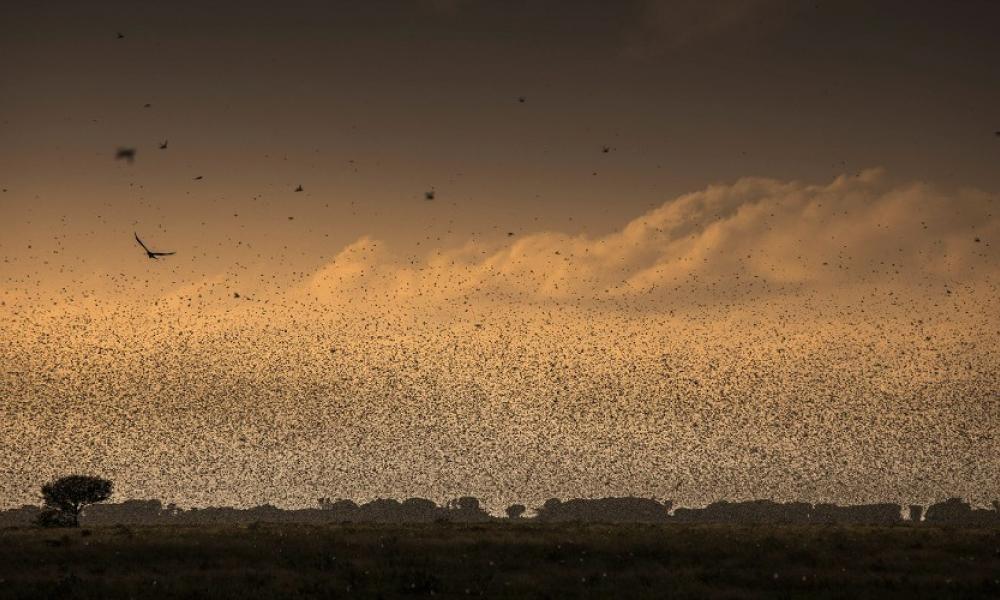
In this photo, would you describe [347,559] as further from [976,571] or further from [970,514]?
[970,514]

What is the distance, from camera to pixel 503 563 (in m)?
35.0

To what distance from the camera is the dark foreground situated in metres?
30.7

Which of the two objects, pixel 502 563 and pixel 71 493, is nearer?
pixel 502 563

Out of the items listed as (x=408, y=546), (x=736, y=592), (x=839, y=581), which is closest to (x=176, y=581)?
(x=408, y=546)

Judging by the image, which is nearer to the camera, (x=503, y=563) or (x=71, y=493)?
(x=503, y=563)

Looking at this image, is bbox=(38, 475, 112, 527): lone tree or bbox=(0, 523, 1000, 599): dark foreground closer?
bbox=(0, 523, 1000, 599): dark foreground

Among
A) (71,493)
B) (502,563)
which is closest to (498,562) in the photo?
(502,563)

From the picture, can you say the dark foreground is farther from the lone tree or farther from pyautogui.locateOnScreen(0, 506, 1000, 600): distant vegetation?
the lone tree

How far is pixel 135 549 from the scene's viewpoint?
37219mm

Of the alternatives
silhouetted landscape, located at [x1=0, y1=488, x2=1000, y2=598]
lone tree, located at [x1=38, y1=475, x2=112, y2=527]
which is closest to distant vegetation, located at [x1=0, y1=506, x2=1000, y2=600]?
silhouetted landscape, located at [x1=0, y1=488, x2=1000, y2=598]

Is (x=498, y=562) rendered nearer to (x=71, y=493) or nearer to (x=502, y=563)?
(x=502, y=563)

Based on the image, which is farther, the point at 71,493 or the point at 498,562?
the point at 71,493

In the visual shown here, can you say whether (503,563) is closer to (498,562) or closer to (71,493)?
(498,562)

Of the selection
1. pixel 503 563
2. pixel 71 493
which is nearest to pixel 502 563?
pixel 503 563
